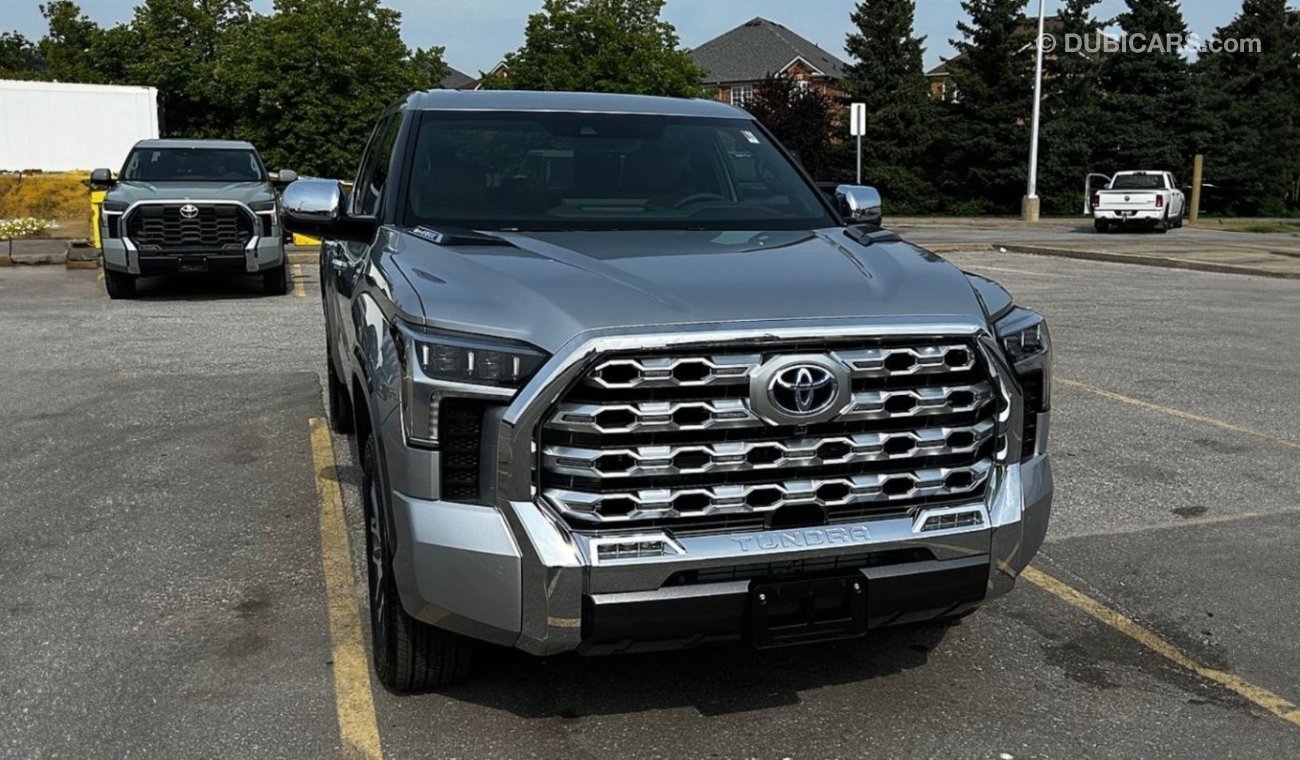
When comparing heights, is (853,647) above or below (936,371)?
below

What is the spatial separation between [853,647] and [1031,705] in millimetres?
650

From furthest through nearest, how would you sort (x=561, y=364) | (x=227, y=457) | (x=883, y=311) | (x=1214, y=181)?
(x=1214, y=181), (x=227, y=457), (x=883, y=311), (x=561, y=364)

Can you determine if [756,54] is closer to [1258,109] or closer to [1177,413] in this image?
[1258,109]

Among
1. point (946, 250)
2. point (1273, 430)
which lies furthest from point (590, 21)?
point (1273, 430)

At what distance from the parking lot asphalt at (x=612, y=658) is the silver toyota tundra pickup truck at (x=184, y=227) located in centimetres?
541

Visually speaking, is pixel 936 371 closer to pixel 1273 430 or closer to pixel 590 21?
pixel 1273 430

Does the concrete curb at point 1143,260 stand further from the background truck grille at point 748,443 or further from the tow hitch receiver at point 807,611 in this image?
the tow hitch receiver at point 807,611

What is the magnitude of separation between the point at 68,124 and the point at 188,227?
774 inches

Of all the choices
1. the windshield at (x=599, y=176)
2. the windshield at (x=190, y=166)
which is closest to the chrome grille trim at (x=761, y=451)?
the windshield at (x=599, y=176)

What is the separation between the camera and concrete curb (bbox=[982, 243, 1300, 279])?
61.5ft

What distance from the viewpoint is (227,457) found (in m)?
6.66

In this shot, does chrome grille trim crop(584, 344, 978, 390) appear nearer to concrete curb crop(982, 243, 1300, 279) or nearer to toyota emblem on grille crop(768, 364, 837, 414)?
toyota emblem on grille crop(768, 364, 837, 414)

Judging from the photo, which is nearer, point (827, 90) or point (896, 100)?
point (896, 100)

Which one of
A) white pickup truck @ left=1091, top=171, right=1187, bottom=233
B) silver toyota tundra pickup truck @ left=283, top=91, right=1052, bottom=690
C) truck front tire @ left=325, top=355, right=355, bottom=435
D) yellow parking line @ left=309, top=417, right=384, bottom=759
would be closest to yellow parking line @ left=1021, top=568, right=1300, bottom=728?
silver toyota tundra pickup truck @ left=283, top=91, right=1052, bottom=690
